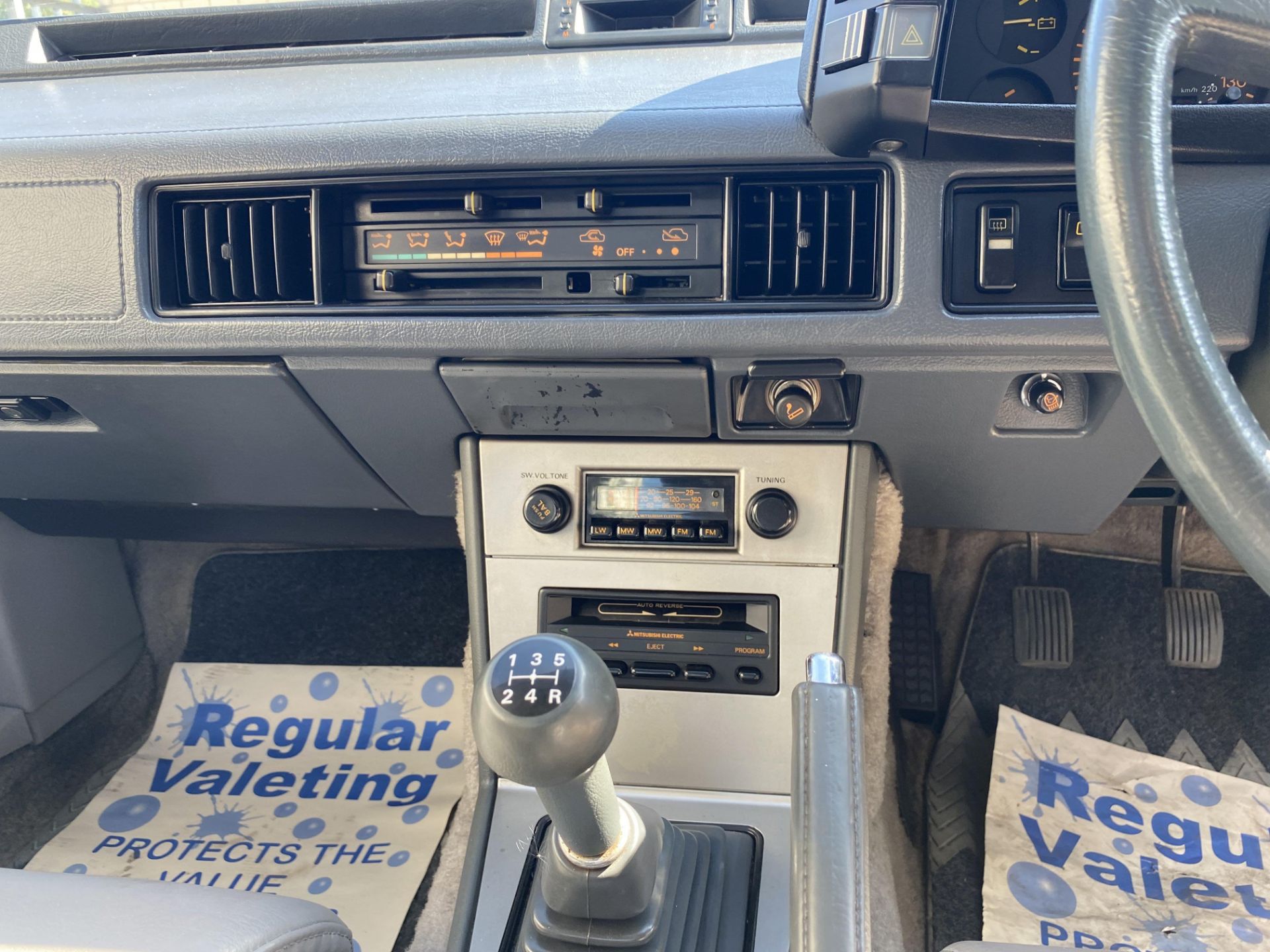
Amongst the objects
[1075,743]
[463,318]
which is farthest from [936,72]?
[1075,743]

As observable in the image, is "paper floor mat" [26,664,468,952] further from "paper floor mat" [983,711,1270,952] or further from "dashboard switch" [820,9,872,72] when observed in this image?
"dashboard switch" [820,9,872,72]

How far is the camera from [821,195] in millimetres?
893

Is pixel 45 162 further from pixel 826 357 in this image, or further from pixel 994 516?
pixel 994 516

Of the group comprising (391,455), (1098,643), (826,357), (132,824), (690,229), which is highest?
(690,229)

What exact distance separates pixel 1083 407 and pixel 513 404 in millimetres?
595

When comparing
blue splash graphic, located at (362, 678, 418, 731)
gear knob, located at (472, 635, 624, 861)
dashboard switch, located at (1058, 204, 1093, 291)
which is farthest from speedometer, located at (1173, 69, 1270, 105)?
blue splash graphic, located at (362, 678, 418, 731)

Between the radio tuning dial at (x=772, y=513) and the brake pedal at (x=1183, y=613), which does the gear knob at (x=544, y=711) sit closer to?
the radio tuning dial at (x=772, y=513)

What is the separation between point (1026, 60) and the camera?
83 centimetres

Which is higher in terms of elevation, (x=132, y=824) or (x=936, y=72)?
(x=936, y=72)

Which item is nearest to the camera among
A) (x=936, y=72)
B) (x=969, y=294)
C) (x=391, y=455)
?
(x=936, y=72)

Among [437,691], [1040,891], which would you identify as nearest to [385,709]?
[437,691]

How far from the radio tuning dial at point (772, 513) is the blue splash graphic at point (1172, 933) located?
696mm

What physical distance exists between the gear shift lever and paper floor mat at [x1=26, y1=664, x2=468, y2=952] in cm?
70

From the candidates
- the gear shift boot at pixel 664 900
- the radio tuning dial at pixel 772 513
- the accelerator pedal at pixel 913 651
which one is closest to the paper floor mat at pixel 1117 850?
the accelerator pedal at pixel 913 651
